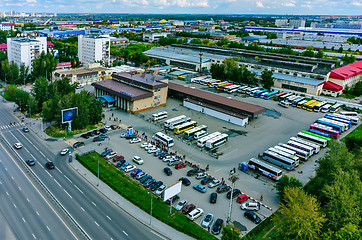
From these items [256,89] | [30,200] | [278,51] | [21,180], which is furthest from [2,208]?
[278,51]

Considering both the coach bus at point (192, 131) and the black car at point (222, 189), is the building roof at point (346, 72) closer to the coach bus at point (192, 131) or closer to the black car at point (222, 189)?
the coach bus at point (192, 131)

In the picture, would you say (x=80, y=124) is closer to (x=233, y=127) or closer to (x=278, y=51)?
(x=233, y=127)

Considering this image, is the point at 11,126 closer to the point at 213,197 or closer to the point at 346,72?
the point at 213,197

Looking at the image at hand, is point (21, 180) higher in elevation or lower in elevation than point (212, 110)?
lower

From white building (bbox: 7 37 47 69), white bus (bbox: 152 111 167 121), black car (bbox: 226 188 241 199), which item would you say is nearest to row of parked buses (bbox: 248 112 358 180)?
black car (bbox: 226 188 241 199)

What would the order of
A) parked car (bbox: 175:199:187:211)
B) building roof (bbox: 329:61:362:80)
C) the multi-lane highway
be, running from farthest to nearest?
building roof (bbox: 329:61:362:80), parked car (bbox: 175:199:187:211), the multi-lane highway

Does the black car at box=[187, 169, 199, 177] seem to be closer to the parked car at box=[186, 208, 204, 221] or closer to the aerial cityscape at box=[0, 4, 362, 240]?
the aerial cityscape at box=[0, 4, 362, 240]

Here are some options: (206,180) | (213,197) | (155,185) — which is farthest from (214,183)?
(155,185)
